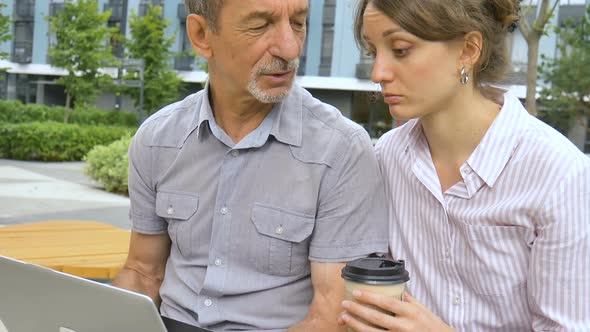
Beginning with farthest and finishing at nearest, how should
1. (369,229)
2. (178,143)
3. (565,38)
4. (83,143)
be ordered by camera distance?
1. (83,143)
2. (565,38)
3. (178,143)
4. (369,229)

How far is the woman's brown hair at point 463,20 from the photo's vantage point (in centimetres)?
186

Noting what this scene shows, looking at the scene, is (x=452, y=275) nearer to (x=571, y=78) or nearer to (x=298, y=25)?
(x=298, y=25)

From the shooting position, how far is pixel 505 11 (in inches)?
78.6

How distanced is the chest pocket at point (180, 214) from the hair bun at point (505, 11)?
101 centimetres

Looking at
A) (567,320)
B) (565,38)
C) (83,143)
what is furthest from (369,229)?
(83,143)

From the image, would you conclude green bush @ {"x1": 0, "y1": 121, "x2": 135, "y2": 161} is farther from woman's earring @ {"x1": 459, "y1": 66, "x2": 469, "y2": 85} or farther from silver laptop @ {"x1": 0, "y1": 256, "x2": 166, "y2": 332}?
silver laptop @ {"x1": 0, "y1": 256, "x2": 166, "y2": 332}

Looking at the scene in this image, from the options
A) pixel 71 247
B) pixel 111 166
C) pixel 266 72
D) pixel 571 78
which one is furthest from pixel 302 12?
pixel 571 78

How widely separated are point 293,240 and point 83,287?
A: 0.85 m

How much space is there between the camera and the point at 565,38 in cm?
1758

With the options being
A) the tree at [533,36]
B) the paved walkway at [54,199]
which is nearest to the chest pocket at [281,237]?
the tree at [533,36]

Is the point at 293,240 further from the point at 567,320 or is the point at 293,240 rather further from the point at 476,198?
the point at 567,320

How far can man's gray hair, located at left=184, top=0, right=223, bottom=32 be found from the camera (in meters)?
2.25

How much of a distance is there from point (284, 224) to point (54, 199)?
32.2ft

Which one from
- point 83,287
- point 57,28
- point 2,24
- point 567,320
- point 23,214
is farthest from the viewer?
point 57,28
